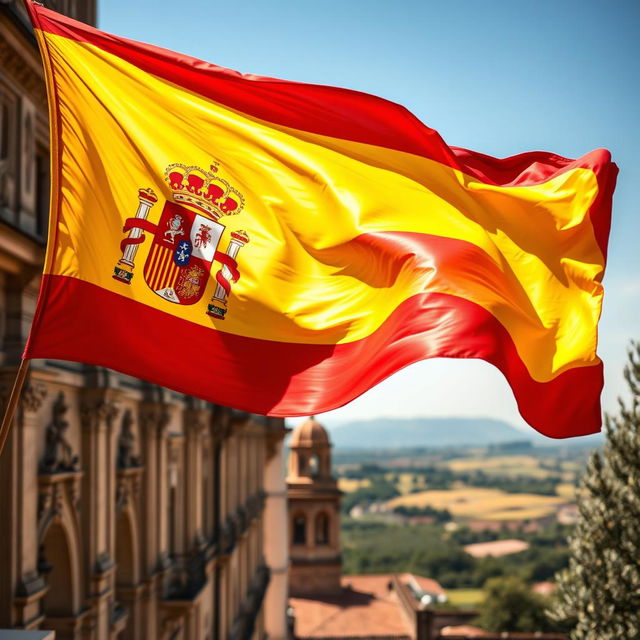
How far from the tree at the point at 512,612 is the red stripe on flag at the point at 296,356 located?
190 ft

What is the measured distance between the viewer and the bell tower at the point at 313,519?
196 feet

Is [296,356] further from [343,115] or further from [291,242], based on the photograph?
[343,115]

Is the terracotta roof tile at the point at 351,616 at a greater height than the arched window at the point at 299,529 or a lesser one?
lesser

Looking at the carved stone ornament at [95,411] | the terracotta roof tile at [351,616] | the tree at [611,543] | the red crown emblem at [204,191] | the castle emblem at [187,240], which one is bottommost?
the terracotta roof tile at [351,616]

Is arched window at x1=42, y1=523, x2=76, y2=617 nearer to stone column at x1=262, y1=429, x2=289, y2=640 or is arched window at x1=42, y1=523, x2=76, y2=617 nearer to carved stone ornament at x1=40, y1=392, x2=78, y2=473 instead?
carved stone ornament at x1=40, y1=392, x2=78, y2=473

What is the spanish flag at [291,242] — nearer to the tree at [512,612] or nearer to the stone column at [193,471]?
the stone column at [193,471]

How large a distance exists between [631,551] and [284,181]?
1160 centimetres

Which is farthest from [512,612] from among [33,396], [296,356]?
[296,356]

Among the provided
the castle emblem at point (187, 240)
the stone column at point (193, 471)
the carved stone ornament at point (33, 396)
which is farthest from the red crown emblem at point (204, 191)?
the stone column at point (193, 471)

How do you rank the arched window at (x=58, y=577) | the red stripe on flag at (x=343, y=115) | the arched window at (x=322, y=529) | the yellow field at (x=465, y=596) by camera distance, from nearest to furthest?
1. the red stripe on flag at (x=343, y=115)
2. the arched window at (x=58, y=577)
3. the arched window at (x=322, y=529)
4. the yellow field at (x=465, y=596)

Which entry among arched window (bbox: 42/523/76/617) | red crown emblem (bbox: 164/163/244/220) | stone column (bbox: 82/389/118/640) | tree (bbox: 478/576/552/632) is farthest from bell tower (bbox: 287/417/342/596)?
red crown emblem (bbox: 164/163/244/220)

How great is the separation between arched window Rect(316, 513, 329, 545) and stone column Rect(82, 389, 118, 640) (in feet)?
155

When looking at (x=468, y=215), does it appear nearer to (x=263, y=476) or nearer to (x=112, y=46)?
(x=112, y=46)

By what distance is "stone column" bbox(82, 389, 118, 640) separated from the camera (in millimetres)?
13844
